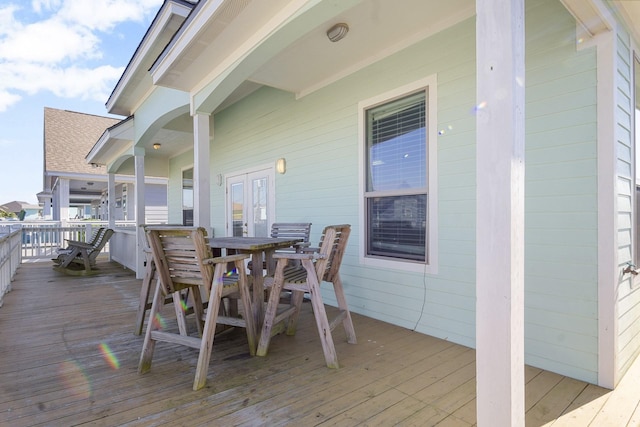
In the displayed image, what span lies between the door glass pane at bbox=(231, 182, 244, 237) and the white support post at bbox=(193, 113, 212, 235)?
7.37ft

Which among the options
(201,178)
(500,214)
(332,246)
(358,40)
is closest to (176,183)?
(201,178)

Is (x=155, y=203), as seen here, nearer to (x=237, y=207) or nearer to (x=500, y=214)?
(x=237, y=207)

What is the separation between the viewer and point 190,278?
245 cm

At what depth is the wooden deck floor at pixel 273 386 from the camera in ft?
6.27

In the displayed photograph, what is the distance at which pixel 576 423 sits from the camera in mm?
1862

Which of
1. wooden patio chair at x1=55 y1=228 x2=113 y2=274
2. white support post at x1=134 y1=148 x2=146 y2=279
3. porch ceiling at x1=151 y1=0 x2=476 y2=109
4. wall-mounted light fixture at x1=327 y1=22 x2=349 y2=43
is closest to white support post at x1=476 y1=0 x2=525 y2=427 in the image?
porch ceiling at x1=151 y1=0 x2=476 y2=109

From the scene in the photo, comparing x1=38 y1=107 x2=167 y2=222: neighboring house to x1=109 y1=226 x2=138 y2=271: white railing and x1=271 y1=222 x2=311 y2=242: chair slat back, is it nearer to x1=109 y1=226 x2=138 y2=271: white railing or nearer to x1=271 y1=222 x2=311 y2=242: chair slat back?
x1=109 y1=226 x2=138 y2=271: white railing

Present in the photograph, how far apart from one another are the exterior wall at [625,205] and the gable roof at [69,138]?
42.8 feet

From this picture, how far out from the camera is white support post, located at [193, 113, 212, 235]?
3.87 m

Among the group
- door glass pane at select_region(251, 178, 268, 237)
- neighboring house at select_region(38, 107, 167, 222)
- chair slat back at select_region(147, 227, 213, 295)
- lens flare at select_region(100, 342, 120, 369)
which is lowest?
lens flare at select_region(100, 342, 120, 369)

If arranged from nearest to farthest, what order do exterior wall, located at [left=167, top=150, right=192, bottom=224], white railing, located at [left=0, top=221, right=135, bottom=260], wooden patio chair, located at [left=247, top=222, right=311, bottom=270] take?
wooden patio chair, located at [left=247, top=222, right=311, bottom=270] < exterior wall, located at [left=167, top=150, right=192, bottom=224] < white railing, located at [left=0, top=221, right=135, bottom=260]

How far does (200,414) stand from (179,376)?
0.59 m

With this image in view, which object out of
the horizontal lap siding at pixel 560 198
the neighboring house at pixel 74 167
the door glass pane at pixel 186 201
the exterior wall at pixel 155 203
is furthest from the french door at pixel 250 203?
the exterior wall at pixel 155 203

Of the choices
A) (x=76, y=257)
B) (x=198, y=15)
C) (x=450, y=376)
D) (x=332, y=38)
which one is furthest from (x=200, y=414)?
(x=76, y=257)
